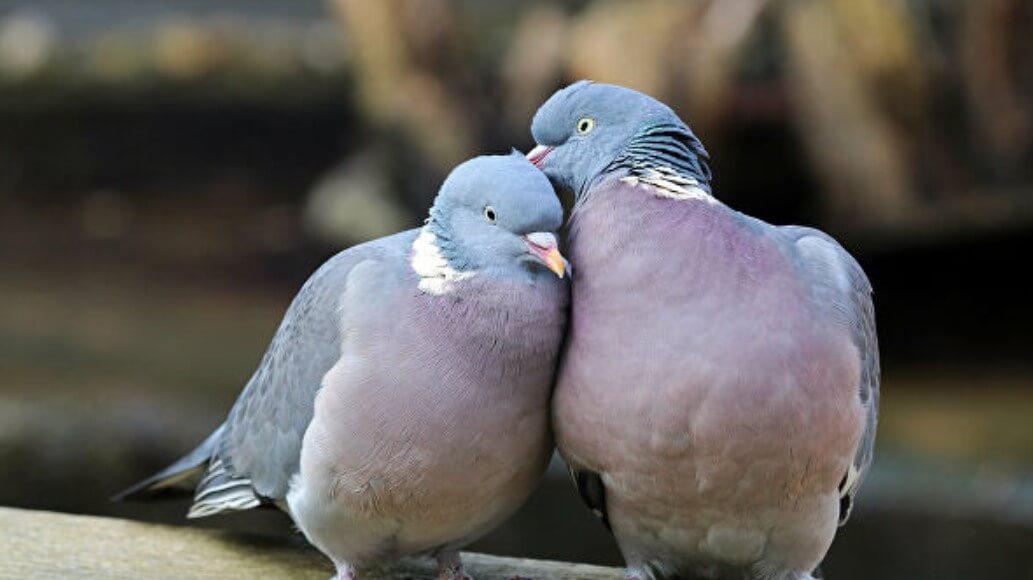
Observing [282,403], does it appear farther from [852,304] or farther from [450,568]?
[852,304]

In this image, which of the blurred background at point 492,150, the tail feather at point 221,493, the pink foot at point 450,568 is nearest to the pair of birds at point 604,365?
the pink foot at point 450,568

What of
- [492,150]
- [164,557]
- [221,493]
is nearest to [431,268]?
[221,493]

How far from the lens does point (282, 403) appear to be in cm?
302

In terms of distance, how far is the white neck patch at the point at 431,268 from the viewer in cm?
270

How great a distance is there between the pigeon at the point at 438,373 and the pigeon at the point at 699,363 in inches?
4.0

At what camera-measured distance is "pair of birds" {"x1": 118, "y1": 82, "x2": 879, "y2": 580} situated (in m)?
2.60

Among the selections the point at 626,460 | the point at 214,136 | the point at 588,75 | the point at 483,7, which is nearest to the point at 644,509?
the point at 626,460

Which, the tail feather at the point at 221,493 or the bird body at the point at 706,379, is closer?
the bird body at the point at 706,379

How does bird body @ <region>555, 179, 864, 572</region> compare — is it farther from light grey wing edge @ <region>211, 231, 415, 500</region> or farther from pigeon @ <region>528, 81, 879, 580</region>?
light grey wing edge @ <region>211, 231, 415, 500</region>

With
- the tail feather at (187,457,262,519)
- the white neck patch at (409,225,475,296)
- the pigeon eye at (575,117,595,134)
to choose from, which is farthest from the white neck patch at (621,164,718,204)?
the tail feather at (187,457,262,519)

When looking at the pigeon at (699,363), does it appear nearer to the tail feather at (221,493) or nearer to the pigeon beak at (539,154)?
the pigeon beak at (539,154)

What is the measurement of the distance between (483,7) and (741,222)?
5331 mm

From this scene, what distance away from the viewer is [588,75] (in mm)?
6168

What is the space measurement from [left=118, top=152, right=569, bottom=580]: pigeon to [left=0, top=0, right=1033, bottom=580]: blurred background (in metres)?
2.73
